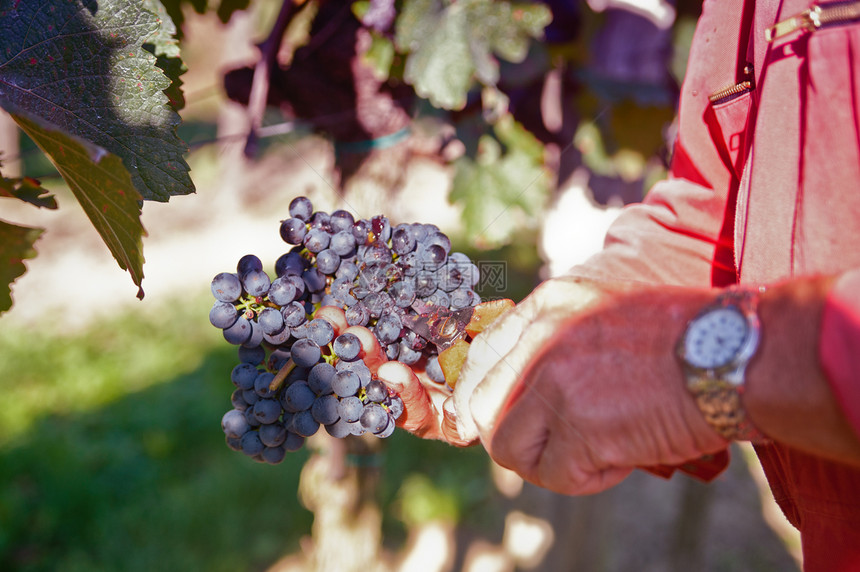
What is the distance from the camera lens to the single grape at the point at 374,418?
102 cm

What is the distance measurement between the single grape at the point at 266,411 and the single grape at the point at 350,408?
0.38 ft

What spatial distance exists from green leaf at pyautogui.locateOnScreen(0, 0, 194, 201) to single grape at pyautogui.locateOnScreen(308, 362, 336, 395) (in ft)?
1.26

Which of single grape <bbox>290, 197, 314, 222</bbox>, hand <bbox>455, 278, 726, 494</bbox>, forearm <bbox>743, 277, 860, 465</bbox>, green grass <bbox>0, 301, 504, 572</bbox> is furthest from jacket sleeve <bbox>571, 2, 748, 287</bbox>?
green grass <bbox>0, 301, 504, 572</bbox>

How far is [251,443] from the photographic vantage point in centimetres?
109

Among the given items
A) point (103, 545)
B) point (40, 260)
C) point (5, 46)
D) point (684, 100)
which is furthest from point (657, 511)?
point (40, 260)

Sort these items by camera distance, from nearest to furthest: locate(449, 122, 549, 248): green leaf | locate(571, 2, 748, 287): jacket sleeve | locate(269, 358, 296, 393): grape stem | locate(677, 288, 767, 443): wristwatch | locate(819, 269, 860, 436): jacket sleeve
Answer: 1. locate(819, 269, 860, 436): jacket sleeve
2. locate(677, 288, 767, 443): wristwatch
3. locate(269, 358, 296, 393): grape stem
4. locate(571, 2, 748, 287): jacket sleeve
5. locate(449, 122, 549, 248): green leaf

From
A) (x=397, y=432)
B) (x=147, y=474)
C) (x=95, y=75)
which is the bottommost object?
(x=147, y=474)

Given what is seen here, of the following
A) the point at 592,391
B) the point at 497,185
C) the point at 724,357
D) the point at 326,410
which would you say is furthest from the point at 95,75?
the point at 497,185

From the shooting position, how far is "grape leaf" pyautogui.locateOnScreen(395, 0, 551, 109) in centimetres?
172

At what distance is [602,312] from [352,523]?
1868 mm

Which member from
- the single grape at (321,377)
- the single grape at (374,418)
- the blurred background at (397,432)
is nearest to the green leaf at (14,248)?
the blurred background at (397,432)

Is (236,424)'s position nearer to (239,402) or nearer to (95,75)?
(239,402)

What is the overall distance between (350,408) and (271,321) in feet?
0.65

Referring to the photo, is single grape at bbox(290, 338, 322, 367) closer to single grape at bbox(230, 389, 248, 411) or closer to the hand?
single grape at bbox(230, 389, 248, 411)
